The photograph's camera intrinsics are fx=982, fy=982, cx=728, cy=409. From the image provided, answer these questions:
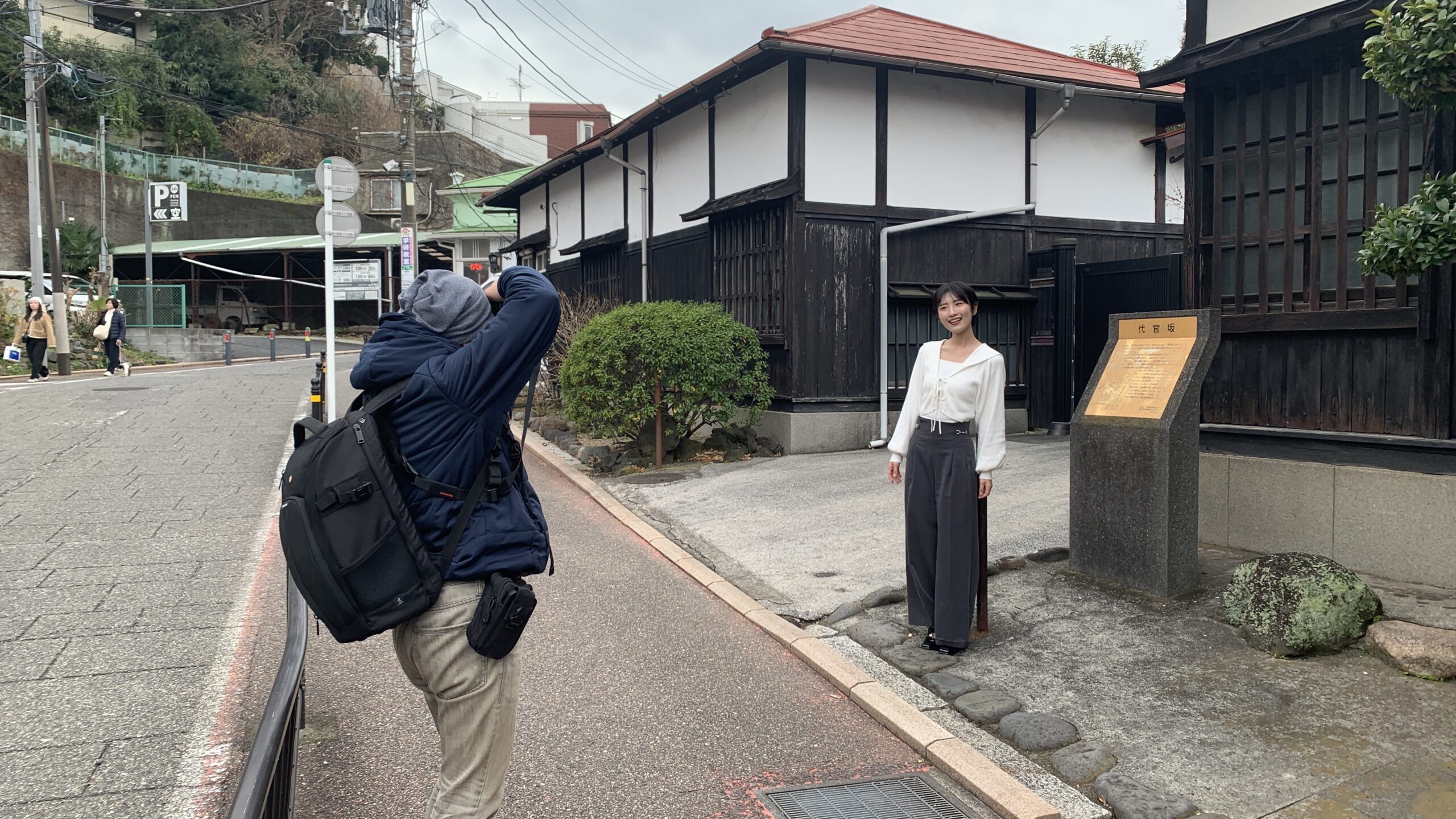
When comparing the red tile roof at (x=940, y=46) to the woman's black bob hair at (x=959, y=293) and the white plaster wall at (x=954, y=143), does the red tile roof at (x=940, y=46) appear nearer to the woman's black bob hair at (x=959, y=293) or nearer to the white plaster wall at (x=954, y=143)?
the white plaster wall at (x=954, y=143)

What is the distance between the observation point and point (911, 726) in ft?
14.0

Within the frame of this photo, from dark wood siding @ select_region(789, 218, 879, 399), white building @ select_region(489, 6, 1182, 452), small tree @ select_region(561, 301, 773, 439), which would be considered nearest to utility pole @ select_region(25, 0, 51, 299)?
white building @ select_region(489, 6, 1182, 452)

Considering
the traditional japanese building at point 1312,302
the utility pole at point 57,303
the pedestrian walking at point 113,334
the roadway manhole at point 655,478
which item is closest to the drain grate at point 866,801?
the traditional japanese building at point 1312,302

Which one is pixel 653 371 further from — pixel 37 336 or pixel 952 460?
pixel 37 336

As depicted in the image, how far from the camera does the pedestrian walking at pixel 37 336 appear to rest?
19.5m

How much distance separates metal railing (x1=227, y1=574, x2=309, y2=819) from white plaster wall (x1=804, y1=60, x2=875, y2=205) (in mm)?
9613

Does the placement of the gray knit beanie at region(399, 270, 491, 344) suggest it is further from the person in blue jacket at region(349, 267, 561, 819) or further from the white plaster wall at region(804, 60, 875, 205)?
the white plaster wall at region(804, 60, 875, 205)

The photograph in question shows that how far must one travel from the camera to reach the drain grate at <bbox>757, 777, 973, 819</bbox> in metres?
3.59

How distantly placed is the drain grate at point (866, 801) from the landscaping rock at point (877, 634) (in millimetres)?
1467

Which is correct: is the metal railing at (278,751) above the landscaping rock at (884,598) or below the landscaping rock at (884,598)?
above

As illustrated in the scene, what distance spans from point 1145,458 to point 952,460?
137 cm

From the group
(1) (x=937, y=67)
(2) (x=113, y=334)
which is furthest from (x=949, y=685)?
(2) (x=113, y=334)

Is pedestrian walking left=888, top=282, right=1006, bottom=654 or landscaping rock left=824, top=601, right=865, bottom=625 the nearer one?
pedestrian walking left=888, top=282, right=1006, bottom=654

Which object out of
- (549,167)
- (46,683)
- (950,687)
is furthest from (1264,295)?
(549,167)
